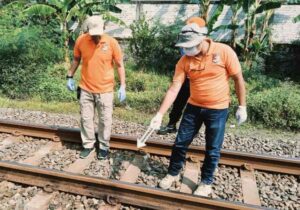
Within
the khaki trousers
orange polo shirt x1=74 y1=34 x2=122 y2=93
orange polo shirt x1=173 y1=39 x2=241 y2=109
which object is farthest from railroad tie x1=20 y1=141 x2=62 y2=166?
orange polo shirt x1=173 y1=39 x2=241 y2=109

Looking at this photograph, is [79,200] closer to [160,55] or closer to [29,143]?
[29,143]

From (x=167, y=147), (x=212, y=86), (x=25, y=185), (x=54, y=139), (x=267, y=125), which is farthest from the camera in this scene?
(x=267, y=125)

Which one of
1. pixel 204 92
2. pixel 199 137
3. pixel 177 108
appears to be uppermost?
pixel 204 92

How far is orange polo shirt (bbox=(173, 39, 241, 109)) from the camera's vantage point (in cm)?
441

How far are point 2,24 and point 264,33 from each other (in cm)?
811

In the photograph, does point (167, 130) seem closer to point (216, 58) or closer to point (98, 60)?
point (98, 60)

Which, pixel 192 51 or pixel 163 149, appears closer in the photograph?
pixel 192 51

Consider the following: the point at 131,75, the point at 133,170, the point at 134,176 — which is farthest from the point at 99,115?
the point at 131,75

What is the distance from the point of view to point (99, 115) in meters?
5.99

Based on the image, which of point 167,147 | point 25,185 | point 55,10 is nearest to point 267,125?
point 167,147

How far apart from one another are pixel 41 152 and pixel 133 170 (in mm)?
1630

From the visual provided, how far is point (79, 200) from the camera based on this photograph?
195 inches

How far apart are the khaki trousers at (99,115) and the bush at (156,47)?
590cm

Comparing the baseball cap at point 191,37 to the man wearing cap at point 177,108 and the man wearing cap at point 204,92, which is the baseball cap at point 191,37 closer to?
the man wearing cap at point 204,92
